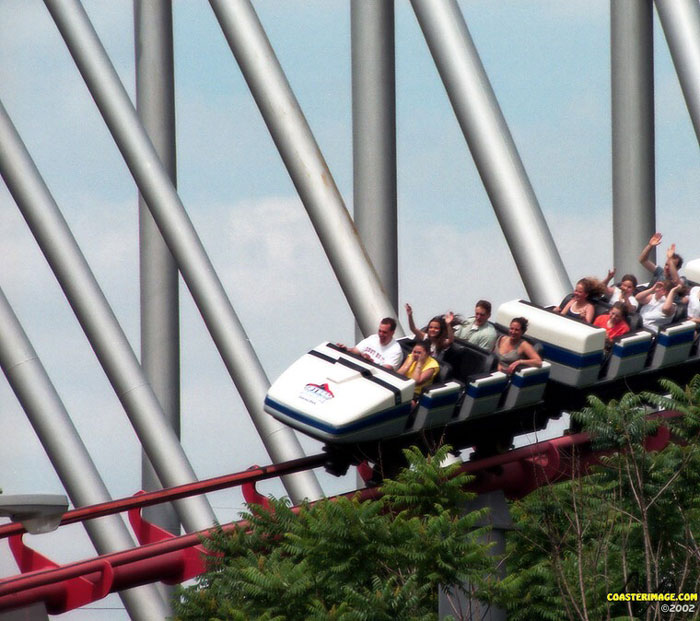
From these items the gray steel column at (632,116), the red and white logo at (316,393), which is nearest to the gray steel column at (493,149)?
the gray steel column at (632,116)

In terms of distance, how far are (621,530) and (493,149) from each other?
5913 millimetres

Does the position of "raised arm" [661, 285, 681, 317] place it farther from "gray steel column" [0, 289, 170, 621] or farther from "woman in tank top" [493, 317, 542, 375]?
"gray steel column" [0, 289, 170, 621]

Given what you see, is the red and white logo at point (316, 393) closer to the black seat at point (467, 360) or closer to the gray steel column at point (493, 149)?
the black seat at point (467, 360)

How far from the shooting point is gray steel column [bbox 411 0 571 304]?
13.7 meters

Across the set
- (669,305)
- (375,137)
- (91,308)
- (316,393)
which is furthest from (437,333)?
(91,308)

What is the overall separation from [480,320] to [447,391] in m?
1.13

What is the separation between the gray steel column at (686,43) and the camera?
13.1 m

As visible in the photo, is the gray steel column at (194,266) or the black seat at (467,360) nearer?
the black seat at (467,360)

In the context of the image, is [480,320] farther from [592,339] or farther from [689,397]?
[689,397]

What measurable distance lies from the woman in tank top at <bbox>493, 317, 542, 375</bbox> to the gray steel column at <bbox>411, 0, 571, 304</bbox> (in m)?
2.71

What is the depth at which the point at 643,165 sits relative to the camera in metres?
15.8

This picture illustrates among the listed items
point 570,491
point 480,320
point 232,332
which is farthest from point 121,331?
point 570,491

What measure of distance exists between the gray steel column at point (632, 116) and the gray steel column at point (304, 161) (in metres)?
3.33

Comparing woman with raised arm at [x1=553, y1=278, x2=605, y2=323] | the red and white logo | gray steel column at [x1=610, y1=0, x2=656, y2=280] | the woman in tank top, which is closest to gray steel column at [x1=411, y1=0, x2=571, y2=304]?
woman with raised arm at [x1=553, y1=278, x2=605, y2=323]
